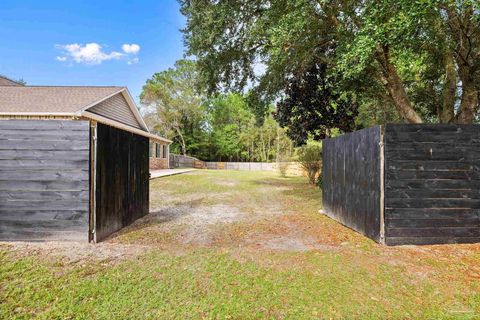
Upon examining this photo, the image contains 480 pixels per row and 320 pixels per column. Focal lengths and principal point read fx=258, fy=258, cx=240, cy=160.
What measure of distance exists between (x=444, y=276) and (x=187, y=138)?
36.0 metres

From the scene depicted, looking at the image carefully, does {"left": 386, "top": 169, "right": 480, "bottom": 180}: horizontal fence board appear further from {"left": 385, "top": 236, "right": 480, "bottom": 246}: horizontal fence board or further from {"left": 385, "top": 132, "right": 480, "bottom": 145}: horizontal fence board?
{"left": 385, "top": 236, "right": 480, "bottom": 246}: horizontal fence board

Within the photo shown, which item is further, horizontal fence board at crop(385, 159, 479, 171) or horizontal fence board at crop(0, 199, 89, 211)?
horizontal fence board at crop(385, 159, 479, 171)

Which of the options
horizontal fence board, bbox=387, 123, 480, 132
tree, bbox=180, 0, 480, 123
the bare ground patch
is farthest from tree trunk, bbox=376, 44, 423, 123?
the bare ground patch

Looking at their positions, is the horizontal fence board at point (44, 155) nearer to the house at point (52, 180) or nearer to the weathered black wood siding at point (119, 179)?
the house at point (52, 180)

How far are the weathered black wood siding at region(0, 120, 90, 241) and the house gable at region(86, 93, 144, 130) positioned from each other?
330 inches

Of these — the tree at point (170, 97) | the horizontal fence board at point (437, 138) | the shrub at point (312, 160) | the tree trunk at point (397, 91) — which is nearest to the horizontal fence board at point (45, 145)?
the horizontal fence board at point (437, 138)

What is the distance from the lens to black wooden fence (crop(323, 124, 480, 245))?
13.5 ft

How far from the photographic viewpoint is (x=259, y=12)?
25.6 feet

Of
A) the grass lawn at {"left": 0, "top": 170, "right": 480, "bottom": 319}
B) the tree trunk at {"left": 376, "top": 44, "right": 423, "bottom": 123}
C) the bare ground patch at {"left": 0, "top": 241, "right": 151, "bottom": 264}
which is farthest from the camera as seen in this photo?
the tree trunk at {"left": 376, "top": 44, "right": 423, "bottom": 123}

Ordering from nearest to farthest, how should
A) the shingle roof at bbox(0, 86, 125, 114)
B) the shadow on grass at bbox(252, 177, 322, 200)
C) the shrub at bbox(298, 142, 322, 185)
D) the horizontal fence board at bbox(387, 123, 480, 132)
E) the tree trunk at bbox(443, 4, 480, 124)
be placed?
the horizontal fence board at bbox(387, 123, 480, 132)
the tree trunk at bbox(443, 4, 480, 124)
the shadow on grass at bbox(252, 177, 322, 200)
the shingle roof at bbox(0, 86, 125, 114)
the shrub at bbox(298, 142, 322, 185)

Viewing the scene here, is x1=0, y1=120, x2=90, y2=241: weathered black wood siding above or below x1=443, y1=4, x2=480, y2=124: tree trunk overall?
below

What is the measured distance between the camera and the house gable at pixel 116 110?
1270cm

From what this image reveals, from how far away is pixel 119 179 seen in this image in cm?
485

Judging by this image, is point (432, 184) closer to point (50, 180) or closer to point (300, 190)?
point (50, 180)
